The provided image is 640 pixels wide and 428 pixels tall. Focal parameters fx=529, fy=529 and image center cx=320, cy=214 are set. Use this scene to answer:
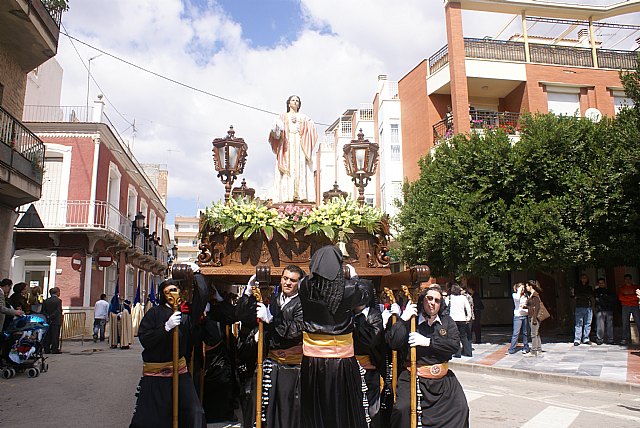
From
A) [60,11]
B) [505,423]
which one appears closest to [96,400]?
[505,423]

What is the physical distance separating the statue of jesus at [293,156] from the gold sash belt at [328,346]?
3399mm

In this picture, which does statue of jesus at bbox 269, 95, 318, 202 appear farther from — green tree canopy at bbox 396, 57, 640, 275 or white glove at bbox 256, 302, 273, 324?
green tree canopy at bbox 396, 57, 640, 275

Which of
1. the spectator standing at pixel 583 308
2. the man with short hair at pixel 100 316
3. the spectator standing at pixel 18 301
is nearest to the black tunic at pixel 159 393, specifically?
the spectator standing at pixel 18 301

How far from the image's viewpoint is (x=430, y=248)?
54.5 feet

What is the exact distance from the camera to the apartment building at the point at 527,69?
21.8m

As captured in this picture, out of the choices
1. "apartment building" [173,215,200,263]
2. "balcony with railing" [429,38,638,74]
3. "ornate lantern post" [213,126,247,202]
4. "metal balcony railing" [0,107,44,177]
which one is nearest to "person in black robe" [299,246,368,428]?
"ornate lantern post" [213,126,247,202]

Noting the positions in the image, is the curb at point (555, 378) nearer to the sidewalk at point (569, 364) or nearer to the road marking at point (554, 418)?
the sidewalk at point (569, 364)

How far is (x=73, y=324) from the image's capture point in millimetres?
19281

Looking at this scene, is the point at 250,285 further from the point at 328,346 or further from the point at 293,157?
the point at 293,157

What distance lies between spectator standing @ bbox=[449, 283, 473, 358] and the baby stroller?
346 inches

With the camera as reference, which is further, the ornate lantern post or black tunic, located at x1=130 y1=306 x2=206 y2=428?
the ornate lantern post

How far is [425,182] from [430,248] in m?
2.57

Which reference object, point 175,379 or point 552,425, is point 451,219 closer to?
point 552,425

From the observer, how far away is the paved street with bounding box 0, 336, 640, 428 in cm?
670
